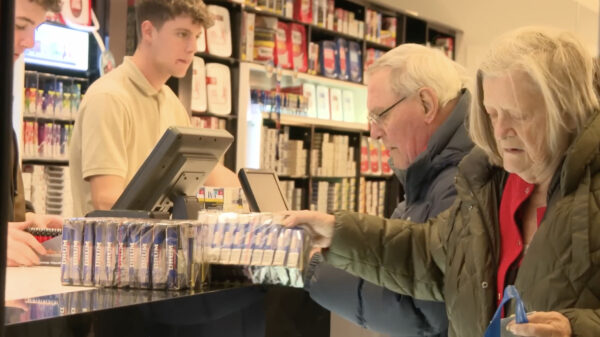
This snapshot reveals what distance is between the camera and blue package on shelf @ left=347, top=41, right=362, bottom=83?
8.40 meters

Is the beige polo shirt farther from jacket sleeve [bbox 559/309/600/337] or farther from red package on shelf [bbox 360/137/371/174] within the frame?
red package on shelf [bbox 360/137/371/174]

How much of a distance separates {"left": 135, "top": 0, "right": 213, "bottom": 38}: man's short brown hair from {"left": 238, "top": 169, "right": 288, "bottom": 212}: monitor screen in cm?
115

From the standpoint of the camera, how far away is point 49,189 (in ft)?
17.5

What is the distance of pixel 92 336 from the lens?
64.2 inches

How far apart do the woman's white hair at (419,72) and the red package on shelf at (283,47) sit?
4889mm

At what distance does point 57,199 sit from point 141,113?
8.09 feet

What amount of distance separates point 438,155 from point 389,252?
0.36 meters

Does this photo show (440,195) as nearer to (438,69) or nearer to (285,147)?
(438,69)

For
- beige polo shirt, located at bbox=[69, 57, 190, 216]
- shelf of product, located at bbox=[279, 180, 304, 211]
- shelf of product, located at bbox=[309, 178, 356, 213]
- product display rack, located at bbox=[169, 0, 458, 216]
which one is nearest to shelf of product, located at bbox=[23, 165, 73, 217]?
product display rack, located at bbox=[169, 0, 458, 216]

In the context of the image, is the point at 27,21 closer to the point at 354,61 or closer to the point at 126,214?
the point at 126,214

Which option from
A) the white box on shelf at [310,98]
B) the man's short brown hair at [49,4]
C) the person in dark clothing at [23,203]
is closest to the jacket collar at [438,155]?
the person in dark clothing at [23,203]

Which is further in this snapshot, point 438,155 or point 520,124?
point 438,155

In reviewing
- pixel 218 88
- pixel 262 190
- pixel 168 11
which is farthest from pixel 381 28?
pixel 262 190

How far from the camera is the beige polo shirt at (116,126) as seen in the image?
9.74 ft
